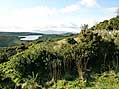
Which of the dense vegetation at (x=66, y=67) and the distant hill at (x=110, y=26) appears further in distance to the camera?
the distant hill at (x=110, y=26)

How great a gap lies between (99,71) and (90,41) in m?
3.14

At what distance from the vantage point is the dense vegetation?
786 inches

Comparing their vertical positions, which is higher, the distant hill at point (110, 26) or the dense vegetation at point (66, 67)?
the distant hill at point (110, 26)

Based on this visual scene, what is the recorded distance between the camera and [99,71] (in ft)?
71.1

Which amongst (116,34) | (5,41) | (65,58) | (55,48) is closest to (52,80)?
(65,58)

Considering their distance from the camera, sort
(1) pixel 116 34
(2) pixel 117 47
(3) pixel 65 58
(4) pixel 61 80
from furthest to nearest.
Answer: (1) pixel 116 34, (2) pixel 117 47, (3) pixel 65 58, (4) pixel 61 80

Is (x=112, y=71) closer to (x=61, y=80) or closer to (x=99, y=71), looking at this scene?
(x=99, y=71)

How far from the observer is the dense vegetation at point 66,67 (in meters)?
20.0

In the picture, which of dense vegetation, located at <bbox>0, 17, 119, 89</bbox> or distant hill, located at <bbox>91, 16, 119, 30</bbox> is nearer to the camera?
dense vegetation, located at <bbox>0, 17, 119, 89</bbox>

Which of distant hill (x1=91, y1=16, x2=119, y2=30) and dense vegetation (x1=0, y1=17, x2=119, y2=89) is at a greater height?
distant hill (x1=91, y1=16, x2=119, y2=30)

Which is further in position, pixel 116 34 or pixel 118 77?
pixel 116 34

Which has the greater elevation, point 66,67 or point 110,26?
point 110,26

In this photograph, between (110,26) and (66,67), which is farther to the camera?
(110,26)

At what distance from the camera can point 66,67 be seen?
22297 mm
